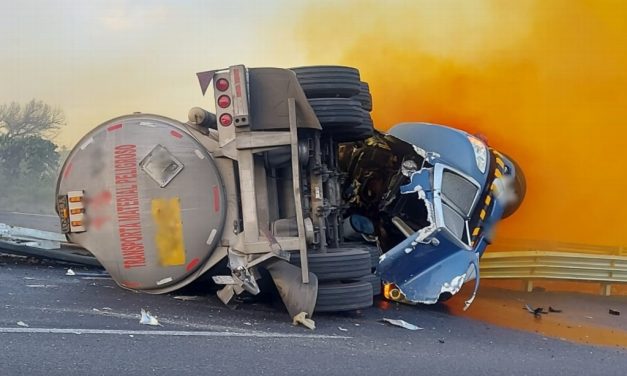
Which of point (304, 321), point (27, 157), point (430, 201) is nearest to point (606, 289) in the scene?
point (430, 201)

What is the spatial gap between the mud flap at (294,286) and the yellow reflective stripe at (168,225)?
70 cm

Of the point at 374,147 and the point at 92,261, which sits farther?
the point at 374,147

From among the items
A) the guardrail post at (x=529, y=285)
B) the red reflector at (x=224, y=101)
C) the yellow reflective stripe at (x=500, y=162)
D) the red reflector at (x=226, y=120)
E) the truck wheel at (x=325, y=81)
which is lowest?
the guardrail post at (x=529, y=285)

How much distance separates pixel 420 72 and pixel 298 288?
6.65 meters

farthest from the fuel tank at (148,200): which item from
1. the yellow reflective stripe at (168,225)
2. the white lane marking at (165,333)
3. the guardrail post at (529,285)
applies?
the guardrail post at (529,285)

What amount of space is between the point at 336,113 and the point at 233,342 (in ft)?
6.80

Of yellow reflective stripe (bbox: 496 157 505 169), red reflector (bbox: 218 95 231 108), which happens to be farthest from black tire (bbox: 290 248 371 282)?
yellow reflective stripe (bbox: 496 157 505 169)

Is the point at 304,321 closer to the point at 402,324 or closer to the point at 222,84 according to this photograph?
the point at 402,324

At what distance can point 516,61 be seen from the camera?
1054 centimetres

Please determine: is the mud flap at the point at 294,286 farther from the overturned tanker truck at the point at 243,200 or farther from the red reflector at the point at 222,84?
the red reflector at the point at 222,84

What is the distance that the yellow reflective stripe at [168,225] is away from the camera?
495 centimetres

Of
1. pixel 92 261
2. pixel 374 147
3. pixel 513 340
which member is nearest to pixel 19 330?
pixel 92 261

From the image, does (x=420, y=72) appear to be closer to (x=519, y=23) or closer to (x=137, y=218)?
(x=519, y=23)

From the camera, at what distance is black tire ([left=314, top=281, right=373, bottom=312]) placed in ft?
16.1
